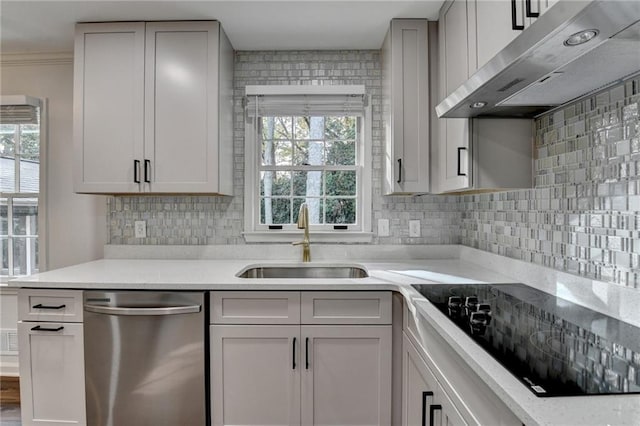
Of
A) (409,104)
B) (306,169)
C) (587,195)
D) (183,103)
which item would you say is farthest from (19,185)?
(587,195)

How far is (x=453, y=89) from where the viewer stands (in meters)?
1.87

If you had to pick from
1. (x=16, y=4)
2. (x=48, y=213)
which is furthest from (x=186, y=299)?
(x=16, y=4)

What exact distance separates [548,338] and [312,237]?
64.6 inches

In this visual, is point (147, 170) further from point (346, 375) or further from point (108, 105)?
point (346, 375)

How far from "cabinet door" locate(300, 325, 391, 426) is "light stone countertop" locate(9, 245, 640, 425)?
0.24 m

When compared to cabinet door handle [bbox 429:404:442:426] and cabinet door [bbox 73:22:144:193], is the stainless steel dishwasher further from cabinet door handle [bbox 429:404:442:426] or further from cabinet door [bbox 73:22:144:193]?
cabinet door handle [bbox 429:404:442:426]

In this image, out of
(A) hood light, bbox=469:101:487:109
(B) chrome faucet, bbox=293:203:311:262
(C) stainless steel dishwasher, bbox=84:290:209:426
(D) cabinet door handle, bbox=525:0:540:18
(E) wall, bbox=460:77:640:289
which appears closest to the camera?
(D) cabinet door handle, bbox=525:0:540:18

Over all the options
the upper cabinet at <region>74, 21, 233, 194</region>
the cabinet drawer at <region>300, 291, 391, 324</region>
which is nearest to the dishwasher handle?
the cabinet drawer at <region>300, 291, 391, 324</region>

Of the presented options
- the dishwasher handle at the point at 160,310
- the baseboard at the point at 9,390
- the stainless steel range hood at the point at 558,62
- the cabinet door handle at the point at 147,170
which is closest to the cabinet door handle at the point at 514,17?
the stainless steel range hood at the point at 558,62

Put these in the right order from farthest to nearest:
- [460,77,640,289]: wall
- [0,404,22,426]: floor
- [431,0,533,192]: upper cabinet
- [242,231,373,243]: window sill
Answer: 1. [242,231,373,243]: window sill
2. [0,404,22,426]: floor
3. [431,0,533,192]: upper cabinet
4. [460,77,640,289]: wall

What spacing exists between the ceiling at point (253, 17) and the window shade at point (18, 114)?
421 millimetres

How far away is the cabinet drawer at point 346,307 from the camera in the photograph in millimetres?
1777

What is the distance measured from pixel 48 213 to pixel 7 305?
29.9 inches

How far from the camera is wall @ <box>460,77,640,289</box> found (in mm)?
1188
